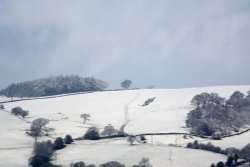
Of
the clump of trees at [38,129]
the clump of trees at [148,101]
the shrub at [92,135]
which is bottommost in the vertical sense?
the shrub at [92,135]

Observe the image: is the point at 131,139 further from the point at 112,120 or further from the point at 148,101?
the point at 148,101

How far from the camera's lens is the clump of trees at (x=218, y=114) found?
135000mm

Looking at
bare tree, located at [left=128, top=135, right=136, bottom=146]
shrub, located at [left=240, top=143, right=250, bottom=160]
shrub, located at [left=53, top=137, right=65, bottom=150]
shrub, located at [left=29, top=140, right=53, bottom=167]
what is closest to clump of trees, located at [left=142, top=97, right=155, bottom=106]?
bare tree, located at [left=128, top=135, right=136, bottom=146]

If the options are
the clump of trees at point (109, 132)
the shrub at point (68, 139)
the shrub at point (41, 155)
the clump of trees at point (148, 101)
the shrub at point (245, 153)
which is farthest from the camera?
the clump of trees at point (148, 101)

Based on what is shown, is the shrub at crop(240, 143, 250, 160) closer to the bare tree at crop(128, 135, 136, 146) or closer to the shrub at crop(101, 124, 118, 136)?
the bare tree at crop(128, 135, 136, 146)

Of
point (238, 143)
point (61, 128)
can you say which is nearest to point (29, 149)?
point (61, 128)

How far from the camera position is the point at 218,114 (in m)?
151

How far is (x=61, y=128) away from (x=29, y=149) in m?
24.3

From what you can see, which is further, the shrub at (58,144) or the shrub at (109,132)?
the shrub at (109,132)

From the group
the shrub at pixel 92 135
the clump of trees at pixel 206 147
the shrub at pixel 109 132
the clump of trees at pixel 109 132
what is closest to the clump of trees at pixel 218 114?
the clump of trees at pixel 206 147

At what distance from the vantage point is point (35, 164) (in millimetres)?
99375

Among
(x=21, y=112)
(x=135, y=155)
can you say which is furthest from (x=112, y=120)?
(x=135, y=155)

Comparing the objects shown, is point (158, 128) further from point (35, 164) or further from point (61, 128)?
point (35, 164)

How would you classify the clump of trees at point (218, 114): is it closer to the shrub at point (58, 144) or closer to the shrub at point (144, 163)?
the shrub at point (58, 144)
